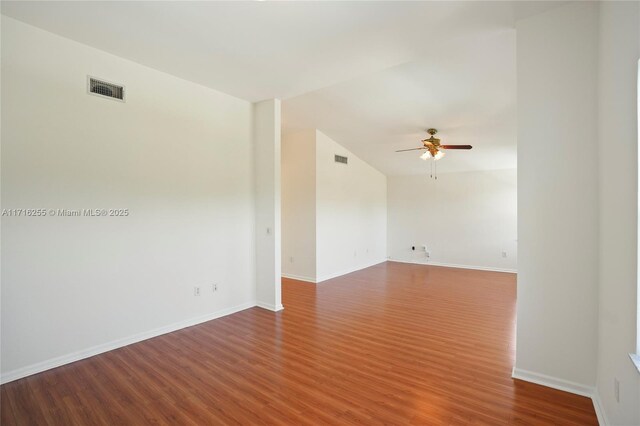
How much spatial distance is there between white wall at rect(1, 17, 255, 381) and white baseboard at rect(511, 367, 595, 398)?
132 inches

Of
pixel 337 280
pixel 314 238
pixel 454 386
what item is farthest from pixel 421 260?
pixel 454 386

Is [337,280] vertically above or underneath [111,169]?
underneath

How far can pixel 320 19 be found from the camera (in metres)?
2.54

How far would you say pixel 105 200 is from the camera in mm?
3092

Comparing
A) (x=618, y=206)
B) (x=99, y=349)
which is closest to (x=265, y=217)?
(x=99, y=349)

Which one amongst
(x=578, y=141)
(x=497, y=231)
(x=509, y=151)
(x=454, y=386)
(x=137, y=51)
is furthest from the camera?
(x=497, y=231)

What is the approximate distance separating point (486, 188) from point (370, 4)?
20.0 ft

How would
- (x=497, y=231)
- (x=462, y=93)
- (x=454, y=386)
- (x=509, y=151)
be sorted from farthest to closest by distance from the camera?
1. (x=497, y=231)
2. (x=509, y=151)
3. (x=462, y=93)
4. (x=454, y=386)

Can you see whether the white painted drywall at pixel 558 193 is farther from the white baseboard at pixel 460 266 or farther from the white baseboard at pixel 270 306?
the white baseboard at pixel 460 266

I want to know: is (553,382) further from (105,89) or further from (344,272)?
(105,89)

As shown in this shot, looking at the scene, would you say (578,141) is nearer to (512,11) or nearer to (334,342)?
(512,11)

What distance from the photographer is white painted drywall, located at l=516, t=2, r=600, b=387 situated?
226cm

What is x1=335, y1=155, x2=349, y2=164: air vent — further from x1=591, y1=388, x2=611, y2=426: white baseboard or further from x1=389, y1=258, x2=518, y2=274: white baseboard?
x1=591, y1=388, x2=611, y2=426: white baseboard

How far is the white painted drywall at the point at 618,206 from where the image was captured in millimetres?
1568
